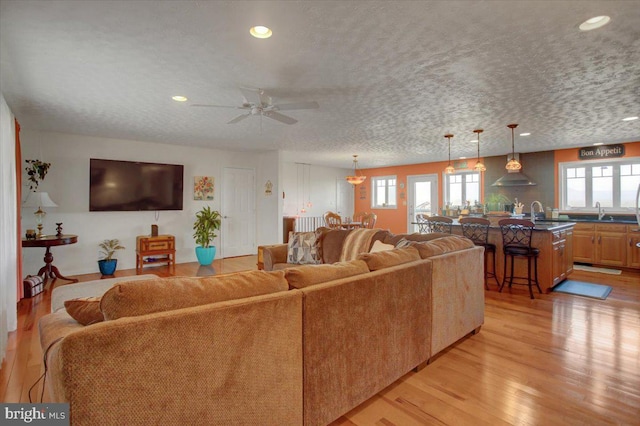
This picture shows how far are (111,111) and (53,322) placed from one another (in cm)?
362

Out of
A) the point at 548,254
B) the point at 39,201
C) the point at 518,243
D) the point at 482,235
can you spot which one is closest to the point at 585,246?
the point at 548,254

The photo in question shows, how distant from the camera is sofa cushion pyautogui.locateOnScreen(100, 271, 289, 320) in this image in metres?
1.17

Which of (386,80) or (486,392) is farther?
(386,80)

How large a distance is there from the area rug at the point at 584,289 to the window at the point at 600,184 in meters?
2.63

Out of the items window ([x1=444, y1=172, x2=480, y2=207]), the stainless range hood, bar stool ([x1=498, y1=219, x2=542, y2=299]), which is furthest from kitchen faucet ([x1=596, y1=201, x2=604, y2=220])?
bar stool ([x1=498, y1=219, x2=542, y2=299])

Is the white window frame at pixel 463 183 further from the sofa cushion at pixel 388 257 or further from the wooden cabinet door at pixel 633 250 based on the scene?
the sofa cushion at pixel 388 257

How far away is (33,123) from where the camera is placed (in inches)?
186

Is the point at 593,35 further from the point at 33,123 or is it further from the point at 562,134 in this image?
the point at 33,123

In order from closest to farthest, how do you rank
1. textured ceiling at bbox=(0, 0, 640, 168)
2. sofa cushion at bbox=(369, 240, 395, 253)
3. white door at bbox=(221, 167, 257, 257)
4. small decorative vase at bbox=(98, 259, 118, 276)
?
textured ceiling at bbox=(0, 0, 640, 168) → sofa cushion at bbox=(369, 240, 395, 253) → small decorative vase at bbox=(98, 259, 118, 276) → white door at bbox=(221, 167, 257, 257)

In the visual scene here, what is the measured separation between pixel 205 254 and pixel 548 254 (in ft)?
18.7

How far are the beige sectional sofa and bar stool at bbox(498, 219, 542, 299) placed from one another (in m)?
2.83

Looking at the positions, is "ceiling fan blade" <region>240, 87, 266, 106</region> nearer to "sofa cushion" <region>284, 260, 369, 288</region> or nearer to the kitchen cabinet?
"sofa cushion" <region>284, 260, 369, 288</region>

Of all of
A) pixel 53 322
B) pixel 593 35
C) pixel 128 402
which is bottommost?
pixel 128 402

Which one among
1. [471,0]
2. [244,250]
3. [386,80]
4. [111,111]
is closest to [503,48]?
[471,0]
